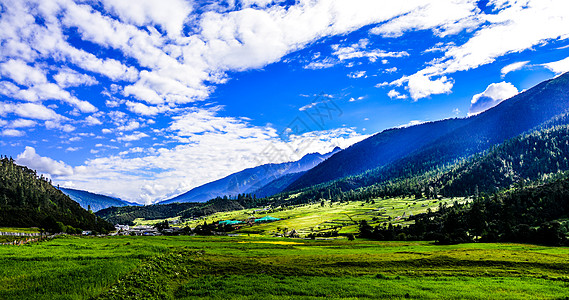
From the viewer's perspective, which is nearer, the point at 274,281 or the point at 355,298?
the point at 355,298

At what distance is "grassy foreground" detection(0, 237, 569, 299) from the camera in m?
29.2

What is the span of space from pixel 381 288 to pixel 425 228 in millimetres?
93663

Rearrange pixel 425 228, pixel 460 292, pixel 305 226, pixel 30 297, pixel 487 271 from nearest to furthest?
pixel 30 297
pixel 460 292
pixel 487 271
pixel 425 228
pixel 305 226

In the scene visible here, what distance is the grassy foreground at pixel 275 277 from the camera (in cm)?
2925

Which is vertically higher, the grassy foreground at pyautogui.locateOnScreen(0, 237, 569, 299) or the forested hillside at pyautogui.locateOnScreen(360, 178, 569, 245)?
the grassy foreground at pyautogui.locateOnScreen(0, 237, 569, 299)

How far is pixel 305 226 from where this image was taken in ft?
589

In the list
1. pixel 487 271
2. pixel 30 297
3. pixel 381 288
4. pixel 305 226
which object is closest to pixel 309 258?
pixel 381 288

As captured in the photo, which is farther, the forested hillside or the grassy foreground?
the forested hillside

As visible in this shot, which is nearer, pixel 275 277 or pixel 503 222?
pixel 275 277

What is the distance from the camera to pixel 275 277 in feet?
135

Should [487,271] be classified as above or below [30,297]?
below

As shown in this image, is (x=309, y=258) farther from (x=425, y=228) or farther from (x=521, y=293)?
(x=425, y=228)

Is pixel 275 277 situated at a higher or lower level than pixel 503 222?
higher

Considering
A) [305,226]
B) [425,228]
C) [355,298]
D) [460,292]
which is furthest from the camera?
[305,226]
